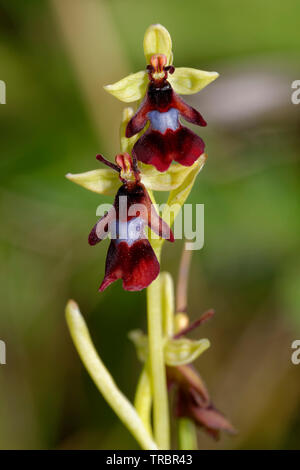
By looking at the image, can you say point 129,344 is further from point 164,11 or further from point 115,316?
point 164,11

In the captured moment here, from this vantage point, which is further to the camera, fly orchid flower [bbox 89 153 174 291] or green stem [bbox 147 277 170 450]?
green stem [bbox 147 277 170 450]

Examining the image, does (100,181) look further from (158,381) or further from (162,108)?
(158,381)

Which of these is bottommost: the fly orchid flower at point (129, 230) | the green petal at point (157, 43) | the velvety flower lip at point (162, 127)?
the fly orchid flower at point (129, 230)

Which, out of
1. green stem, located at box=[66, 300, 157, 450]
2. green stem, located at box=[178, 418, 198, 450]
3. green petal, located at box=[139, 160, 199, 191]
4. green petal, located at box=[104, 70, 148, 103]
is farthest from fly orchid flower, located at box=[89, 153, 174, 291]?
green stem, located at box=[178, 418, 198, 450]

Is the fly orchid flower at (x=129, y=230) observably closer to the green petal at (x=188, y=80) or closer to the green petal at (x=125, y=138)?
the green petal at (x=125, y=138)

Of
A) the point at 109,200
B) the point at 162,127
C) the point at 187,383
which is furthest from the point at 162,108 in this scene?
the point at 109,200

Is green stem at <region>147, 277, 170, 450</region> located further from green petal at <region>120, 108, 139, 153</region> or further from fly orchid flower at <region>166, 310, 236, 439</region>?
green petal at <region>120, 108, 139, 153</region>

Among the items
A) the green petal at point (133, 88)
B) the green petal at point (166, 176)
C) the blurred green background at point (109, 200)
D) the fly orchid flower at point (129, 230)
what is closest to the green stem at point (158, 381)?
the fly orchid flower at point (129, 230)
